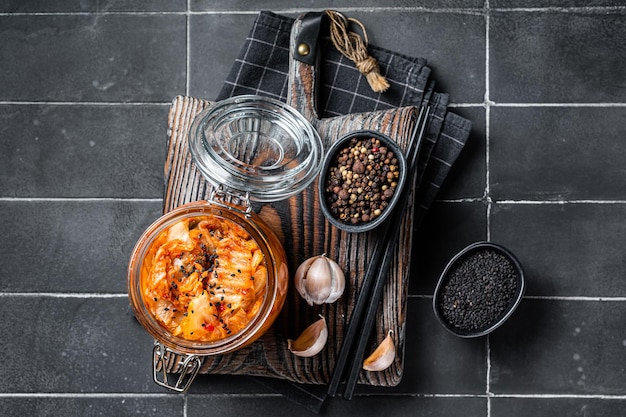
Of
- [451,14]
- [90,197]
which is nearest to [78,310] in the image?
[90,197]

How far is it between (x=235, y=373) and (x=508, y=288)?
51 cm

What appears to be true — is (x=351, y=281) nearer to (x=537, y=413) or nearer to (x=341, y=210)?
(x=341, y=210)

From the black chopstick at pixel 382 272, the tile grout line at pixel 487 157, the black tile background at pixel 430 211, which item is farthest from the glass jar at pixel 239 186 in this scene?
the tile grout line at pixel 487 157

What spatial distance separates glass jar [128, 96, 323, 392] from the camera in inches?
39.7

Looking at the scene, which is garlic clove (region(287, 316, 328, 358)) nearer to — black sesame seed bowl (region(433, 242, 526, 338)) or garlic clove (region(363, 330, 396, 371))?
garlic clove (region(363, 330, 396, 371))

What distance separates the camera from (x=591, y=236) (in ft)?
4.46

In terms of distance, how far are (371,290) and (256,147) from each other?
333 millimetres

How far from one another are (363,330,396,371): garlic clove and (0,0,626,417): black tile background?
0.51ft

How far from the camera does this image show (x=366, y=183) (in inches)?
45.7

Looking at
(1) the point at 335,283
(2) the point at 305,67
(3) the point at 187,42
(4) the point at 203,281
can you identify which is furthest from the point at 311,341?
(3) the point at 187,42

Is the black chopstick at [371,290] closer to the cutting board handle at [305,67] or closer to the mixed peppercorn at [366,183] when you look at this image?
the mixed peppercorn at [366,183]

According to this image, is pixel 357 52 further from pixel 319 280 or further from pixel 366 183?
pixel 319 280

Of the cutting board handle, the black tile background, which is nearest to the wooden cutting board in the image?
the cutting board handle

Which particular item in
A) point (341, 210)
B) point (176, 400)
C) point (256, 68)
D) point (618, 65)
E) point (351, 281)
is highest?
point (618, 65)
